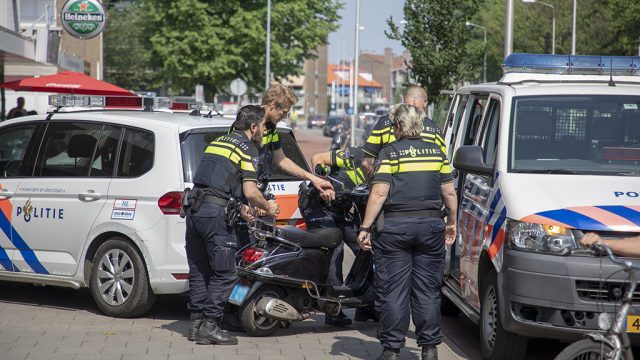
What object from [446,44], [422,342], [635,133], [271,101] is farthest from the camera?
[446,44]

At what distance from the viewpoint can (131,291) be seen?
8469 millimetres

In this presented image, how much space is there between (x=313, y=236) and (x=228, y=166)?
0.91 m

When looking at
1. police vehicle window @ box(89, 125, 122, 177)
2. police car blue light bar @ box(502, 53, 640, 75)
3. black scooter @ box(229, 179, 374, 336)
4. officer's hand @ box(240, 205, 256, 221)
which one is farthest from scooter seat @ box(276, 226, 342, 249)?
police car blue light bar @ box(502, 53, 640, 75)

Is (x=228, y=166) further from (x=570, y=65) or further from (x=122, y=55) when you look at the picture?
(x=122, y=55)

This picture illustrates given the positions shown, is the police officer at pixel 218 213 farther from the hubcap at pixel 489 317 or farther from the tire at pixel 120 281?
the hubcap at pixel 489 317

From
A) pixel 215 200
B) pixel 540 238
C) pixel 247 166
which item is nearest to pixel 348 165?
pixel 247 166

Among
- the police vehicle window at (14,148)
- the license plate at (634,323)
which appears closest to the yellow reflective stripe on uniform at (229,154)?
the police vehicle window at (14,148)

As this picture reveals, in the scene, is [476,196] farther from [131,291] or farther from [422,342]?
[131,291]

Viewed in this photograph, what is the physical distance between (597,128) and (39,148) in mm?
4781

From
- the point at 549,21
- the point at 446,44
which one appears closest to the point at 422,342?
the point at 446,44

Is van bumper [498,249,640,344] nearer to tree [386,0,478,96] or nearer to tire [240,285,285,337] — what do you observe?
tire [240,285,285,337]

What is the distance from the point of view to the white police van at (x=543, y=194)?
6230 millimetres

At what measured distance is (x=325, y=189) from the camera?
800 centimetres

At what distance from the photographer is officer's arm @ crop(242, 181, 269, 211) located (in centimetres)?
750
